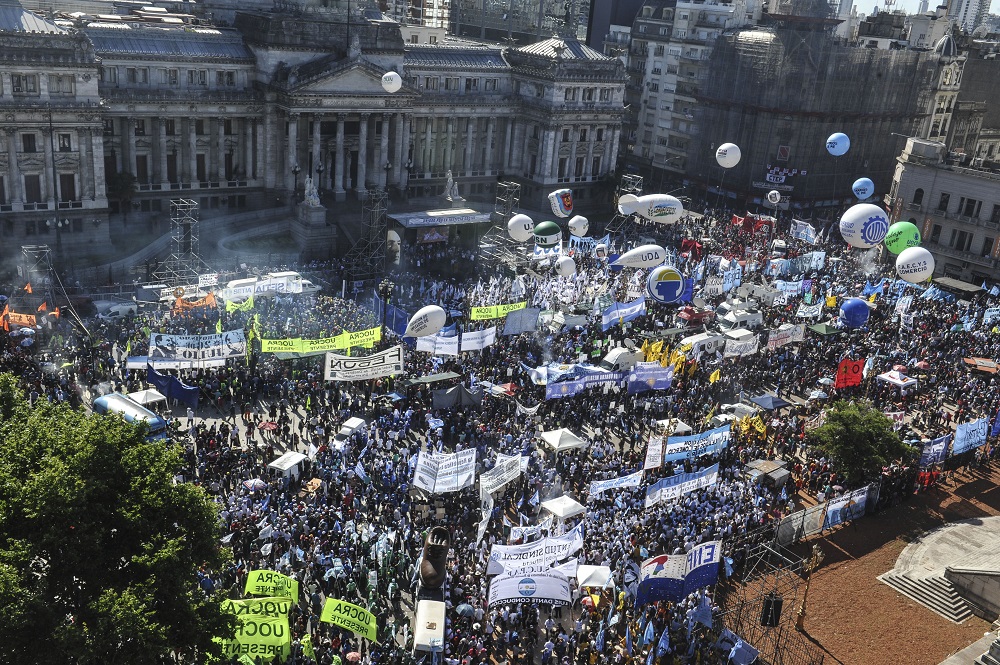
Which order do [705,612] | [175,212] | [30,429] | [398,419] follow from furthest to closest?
[175,212]
[398,419]
[705,612]
[30,429]

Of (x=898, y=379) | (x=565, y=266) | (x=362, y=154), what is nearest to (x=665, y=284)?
(x=565, y=266)

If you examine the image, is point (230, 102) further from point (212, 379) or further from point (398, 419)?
point (398, 419)

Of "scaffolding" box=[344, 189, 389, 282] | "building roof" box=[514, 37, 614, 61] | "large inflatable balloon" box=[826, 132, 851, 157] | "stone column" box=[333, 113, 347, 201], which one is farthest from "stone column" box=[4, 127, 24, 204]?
"large inflatable balloon" box=[826, 132, 851, 157]

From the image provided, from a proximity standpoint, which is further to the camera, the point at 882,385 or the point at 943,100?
the point at 943,100

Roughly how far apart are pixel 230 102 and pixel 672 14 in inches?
2239

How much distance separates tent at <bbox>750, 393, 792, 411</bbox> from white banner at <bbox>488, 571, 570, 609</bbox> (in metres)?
22.3

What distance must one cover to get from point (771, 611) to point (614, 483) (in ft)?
25.3

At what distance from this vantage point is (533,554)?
101ft

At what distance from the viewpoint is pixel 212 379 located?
46.1 meters

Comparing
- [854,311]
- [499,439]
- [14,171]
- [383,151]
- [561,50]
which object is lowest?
[499,439]

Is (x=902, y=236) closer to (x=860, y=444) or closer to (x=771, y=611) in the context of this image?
(x=860, y=444)

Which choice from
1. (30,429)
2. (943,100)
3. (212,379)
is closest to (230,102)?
(212,379)

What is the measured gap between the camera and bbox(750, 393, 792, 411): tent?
48.7m

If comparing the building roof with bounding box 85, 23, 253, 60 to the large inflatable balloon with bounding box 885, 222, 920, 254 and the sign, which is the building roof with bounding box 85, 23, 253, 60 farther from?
the sign
